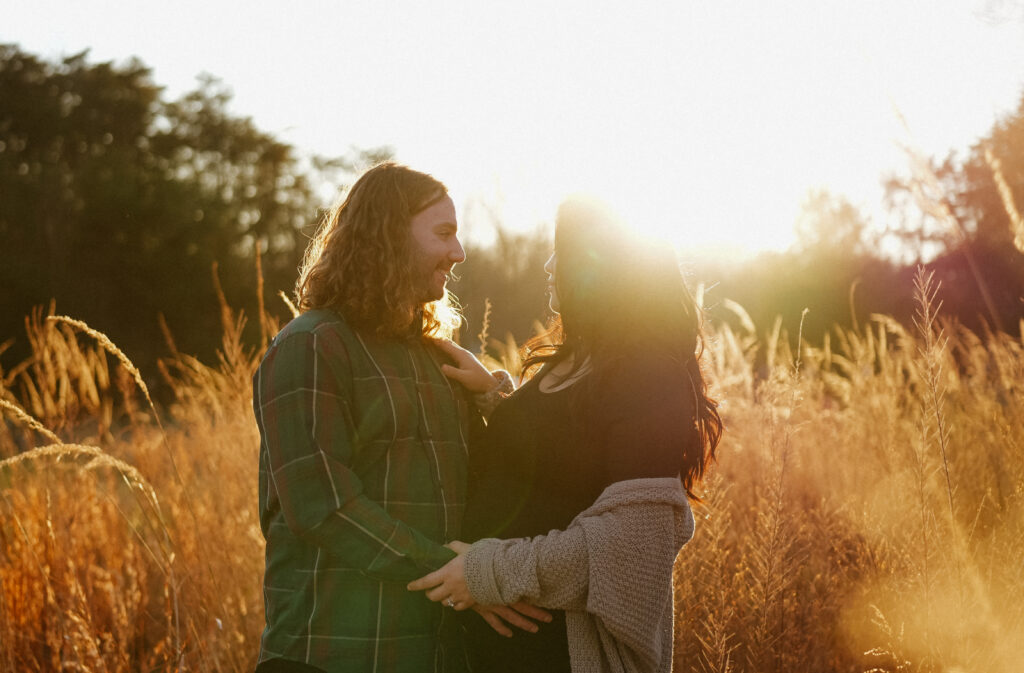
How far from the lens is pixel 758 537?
3008 millimetres

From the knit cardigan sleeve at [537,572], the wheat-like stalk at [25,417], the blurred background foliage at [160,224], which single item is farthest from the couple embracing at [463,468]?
the blurred background foliage at [160,224]

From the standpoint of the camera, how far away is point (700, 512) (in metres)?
2.82

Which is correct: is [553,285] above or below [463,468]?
above

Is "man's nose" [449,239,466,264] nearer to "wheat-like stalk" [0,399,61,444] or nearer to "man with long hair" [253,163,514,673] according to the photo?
"man with long hair" [253,163,514,673]

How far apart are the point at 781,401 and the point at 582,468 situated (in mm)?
1342

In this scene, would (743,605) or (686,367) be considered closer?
(686,367)

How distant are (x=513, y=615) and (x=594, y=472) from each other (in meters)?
0.38

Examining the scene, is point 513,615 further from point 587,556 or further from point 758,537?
point 758,537

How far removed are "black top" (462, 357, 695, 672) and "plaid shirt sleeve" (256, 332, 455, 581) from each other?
0.75 ft

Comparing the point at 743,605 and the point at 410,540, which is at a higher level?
the point at 410,540

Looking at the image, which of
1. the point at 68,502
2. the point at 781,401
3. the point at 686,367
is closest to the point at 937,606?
the point at 781,401

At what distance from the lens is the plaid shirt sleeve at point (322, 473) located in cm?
177

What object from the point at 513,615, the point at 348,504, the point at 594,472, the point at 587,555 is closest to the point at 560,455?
the point at 594,472

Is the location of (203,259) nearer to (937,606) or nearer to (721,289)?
(721,289)
